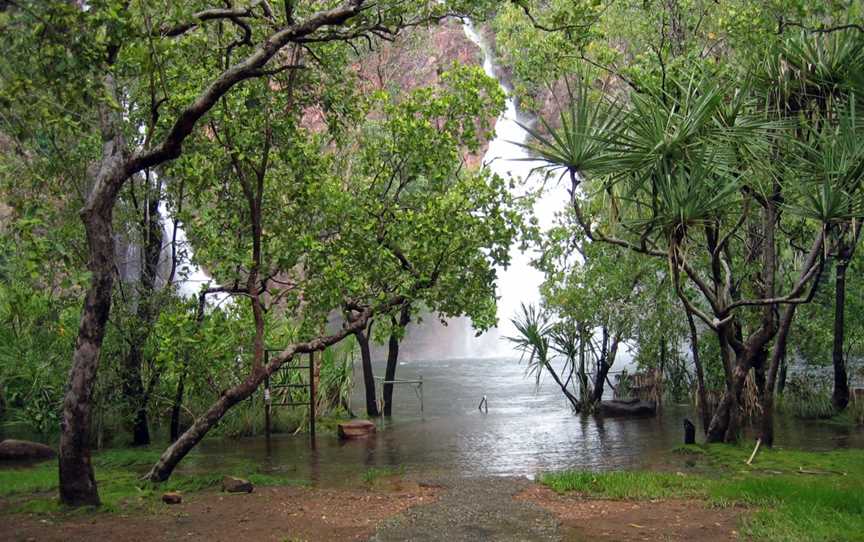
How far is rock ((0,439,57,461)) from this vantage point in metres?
12.6

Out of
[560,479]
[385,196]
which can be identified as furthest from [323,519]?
[385,196]

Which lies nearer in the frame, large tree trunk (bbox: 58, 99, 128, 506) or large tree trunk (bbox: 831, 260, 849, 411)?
large tree trunk (bbox: 58, 99, 128, 506)

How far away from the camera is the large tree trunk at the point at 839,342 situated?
14.7 m

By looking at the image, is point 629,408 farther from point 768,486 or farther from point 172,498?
point 172,498

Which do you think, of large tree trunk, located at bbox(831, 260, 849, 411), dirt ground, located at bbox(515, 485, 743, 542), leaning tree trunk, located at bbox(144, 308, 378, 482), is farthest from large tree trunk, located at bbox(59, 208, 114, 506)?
large tree trunk, located at bbox(831, 260, 849, 411)

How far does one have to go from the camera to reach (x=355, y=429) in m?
15.3

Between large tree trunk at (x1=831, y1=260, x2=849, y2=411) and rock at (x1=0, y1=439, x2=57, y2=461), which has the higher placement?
large tree trunk at (x1=831, y1=260, x2=849, y2=411)

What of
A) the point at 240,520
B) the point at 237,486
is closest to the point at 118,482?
the point at 237,486

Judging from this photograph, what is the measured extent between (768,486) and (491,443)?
6324mm

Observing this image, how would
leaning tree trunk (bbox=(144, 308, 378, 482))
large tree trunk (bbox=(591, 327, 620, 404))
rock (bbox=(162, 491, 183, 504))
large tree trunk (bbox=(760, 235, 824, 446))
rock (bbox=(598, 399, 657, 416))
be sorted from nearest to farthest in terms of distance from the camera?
1. rock (bbox=(162, 491, 183, 504))
2. leaning tree trunk (bbox=(144, 308, 378, 482))
3. large tree trunk (bbox=(760, 235, 824, 446))
4. large tree trunk (bbox=(591, 327, 620, 404))
5. rock (bbox=(598, 399, 657, 416))

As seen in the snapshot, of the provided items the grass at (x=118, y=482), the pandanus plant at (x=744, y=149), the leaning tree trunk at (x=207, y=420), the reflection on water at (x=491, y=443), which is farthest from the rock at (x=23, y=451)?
the pandanus plant at (x=744, y=149)

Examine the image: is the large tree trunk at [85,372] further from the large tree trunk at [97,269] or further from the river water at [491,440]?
the river water at [491,440]

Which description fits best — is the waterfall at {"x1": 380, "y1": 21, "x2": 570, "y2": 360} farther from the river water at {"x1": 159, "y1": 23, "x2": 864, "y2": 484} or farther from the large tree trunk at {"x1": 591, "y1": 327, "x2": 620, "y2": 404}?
the large tree trunk at {"x1": 591, "y1": 327, "x2": 620, "y2": 404}

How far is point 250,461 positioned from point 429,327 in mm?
29297
